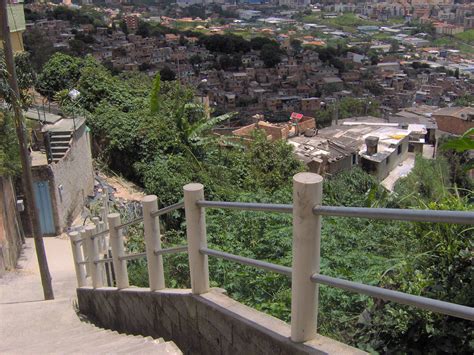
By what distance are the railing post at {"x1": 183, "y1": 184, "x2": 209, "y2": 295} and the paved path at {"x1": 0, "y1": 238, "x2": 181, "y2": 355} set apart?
1.51 feet

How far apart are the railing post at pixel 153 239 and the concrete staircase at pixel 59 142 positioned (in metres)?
8.40

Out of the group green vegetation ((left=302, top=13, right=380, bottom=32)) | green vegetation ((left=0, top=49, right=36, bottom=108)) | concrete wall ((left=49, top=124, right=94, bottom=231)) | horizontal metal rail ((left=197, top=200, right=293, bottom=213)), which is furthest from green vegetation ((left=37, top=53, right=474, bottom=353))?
green vegetation ((left=302, top=13, right=380, bottom=32))

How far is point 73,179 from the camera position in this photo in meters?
11.8

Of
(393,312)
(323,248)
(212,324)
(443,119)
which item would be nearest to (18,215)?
(323,248)

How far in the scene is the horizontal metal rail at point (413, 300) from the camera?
1612 mm

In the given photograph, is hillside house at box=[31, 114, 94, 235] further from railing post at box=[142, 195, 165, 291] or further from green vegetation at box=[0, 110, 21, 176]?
railing post at box=[142, 195, 165, 291]

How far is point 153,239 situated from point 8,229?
662 centimetres

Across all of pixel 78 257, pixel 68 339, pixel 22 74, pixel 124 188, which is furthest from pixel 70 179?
pixel 68 339

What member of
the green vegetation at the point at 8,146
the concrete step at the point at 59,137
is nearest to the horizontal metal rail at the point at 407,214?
the green vegetation at the point at 8,146

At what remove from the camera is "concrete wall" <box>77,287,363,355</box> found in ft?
7.97

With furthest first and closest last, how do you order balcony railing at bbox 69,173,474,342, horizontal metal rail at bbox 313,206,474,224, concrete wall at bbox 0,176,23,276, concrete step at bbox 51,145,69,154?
concrete step at bbox 51,145,69,154 < concrete wall at bbox 0,176,23,276 < balcony railing at bbox 69,173,474,342 < horizontal metal rail at bbox 313,206,474,224

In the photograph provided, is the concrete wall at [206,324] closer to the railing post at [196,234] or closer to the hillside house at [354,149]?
the railing post at [196,234]

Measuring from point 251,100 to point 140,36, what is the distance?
3246cm

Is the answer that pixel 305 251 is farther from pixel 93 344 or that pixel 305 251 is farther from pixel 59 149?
pixel 59 149
